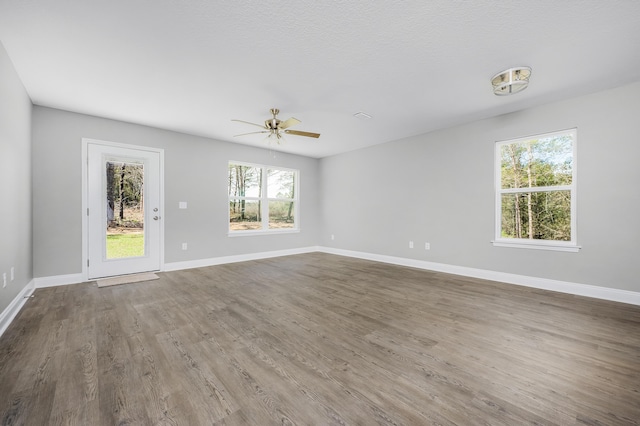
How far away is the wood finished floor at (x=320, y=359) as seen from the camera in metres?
1.35

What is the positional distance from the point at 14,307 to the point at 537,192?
21.3 ft

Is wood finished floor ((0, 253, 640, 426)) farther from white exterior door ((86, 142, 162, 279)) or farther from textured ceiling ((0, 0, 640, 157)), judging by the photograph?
textured ceiling ((0, 0, 640, 157))

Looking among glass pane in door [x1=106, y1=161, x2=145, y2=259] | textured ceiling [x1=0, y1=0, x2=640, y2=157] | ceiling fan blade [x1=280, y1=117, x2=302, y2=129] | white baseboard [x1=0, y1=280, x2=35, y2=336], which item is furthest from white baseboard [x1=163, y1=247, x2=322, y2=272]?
ceiling fan blade [x1=280, y1=117, x2=302, y2=129]

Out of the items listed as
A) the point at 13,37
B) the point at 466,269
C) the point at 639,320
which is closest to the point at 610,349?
the point at 639,320

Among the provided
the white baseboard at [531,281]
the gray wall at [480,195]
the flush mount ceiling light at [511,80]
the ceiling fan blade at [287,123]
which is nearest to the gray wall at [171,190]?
the gray wall at [480,195]

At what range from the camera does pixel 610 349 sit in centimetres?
197

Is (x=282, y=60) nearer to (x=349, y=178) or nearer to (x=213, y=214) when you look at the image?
(x=213, y=214)

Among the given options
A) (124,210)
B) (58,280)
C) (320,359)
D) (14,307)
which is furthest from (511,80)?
(58,280)

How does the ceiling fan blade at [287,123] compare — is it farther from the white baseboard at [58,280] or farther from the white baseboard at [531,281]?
the white baseboard at [58,280]

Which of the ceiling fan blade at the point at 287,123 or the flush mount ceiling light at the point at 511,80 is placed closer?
the flush mount ceiling light at the point at 511,80

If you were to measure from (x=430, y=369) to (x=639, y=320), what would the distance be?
2.47 metres

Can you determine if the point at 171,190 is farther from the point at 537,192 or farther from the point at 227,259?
the point at 537,192

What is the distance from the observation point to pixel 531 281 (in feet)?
11.9

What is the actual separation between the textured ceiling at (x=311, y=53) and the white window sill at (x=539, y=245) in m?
1.94
